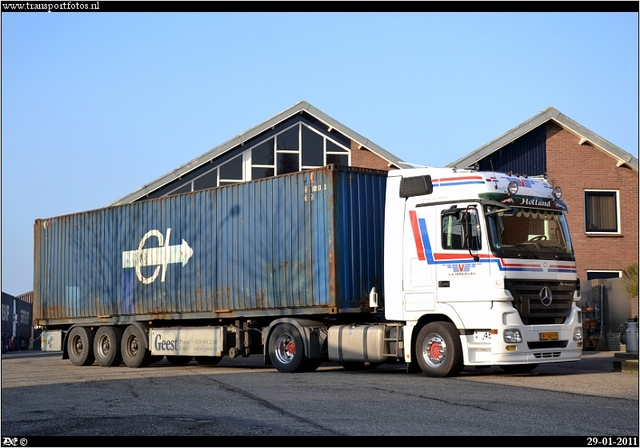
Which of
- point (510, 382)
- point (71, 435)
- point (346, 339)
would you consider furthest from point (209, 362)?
point (71, 435)

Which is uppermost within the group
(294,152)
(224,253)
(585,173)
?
(294,152)

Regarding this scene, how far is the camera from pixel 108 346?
75.9ft

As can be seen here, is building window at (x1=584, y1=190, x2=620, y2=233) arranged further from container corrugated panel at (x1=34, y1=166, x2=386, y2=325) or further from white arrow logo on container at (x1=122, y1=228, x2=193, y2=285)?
white arrow logo on container at (x1=122, y1=228, x2=193, y2=285)

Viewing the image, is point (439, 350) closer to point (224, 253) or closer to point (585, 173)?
point (224, 253)

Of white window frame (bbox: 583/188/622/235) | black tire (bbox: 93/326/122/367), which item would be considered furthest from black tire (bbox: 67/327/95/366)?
white window frame (bbox: 583/188/622/235)

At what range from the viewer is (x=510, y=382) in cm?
1500

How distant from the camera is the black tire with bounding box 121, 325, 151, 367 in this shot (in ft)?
72.6

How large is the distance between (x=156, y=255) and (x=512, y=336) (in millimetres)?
9717

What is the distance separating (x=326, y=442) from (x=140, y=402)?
483 centimetres

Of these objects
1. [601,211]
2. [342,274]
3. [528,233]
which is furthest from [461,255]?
[601,211]

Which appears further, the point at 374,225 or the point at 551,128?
the point at 551,128

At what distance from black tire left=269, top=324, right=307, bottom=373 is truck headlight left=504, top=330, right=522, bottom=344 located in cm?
433

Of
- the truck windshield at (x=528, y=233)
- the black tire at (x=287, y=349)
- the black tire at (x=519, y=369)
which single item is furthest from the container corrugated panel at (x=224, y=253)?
the truck windshield at (x=528, y=233)

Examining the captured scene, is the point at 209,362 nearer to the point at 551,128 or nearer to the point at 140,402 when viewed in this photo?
the point at 140,402
